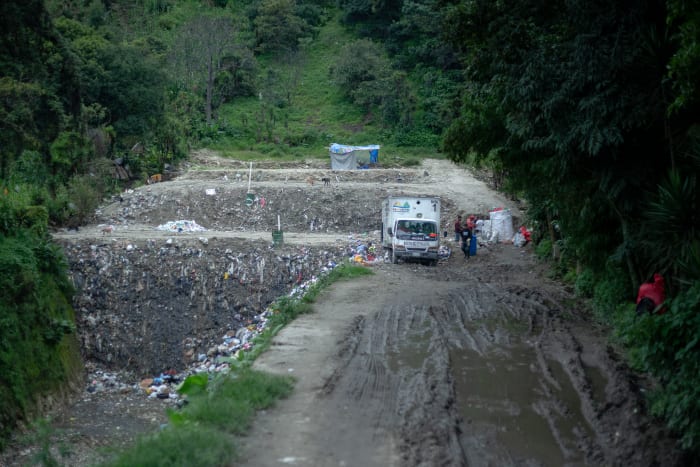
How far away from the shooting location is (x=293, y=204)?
1293 inches

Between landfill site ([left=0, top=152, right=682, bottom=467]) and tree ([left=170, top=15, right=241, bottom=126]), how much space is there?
16728 mm

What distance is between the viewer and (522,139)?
47.8 feet

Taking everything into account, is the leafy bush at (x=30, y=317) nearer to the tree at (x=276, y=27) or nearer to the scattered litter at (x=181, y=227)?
the scattered litter at (x=181, y=227)

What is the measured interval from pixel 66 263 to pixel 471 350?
15737mm

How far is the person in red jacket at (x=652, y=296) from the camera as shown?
371 inches

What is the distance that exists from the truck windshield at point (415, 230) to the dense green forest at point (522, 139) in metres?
3.11

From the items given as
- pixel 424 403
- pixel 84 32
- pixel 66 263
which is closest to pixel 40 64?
pixel 66 263

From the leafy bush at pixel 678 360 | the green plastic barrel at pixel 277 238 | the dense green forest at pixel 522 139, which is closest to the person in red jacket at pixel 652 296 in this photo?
the dense green forest at pixel 522 139

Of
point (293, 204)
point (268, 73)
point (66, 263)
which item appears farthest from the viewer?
point (268, 73)

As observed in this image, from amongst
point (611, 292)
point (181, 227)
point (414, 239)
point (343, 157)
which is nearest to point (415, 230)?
point (414, 239)

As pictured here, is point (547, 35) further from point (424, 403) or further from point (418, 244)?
point (418, 244)

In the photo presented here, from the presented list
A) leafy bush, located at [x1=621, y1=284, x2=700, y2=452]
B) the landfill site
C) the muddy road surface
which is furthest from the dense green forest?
the landfill site

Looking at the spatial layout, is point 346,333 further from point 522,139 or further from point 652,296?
point 522,139

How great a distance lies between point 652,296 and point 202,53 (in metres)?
47.7
